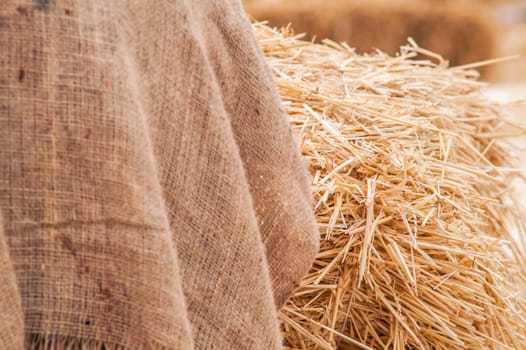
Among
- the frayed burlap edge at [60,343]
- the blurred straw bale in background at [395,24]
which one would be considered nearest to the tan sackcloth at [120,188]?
the frayed burlap edge at [60,343]

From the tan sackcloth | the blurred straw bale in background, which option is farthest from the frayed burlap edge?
the blurred straw bale in background

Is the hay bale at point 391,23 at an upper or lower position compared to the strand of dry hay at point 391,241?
lower

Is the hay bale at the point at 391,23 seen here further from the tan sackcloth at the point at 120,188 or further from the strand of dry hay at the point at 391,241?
the tan sackcloth at the point at 120,188

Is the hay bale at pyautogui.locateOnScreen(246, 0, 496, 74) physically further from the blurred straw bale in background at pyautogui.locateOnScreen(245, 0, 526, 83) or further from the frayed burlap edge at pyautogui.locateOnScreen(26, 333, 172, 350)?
the frayed burlap edge at pyautogui.locateOnScreen(26, 333, 172, 350)

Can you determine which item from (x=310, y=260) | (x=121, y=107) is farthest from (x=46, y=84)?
(x=310, y=260)

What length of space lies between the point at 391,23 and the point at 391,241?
150 inches

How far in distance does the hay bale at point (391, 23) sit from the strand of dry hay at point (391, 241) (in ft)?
10.9

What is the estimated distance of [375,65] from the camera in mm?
1669

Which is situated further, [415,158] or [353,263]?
[415,158]

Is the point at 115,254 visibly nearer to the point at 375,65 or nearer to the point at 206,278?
the point at 206,278

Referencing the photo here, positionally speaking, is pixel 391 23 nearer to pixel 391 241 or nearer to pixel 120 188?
pixel 391 241

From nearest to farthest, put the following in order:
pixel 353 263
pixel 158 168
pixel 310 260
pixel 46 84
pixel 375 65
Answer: pixel 46 84 < pixel 158 168 < pixel 310 260 < pixel 353 263 < pixel 375 65

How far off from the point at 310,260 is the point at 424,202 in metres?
0.31

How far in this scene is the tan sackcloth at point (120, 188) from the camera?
67cm
